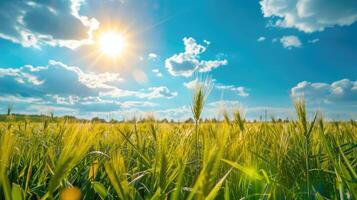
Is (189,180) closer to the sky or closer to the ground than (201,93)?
closer to the ground

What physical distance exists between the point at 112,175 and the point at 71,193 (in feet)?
0.77

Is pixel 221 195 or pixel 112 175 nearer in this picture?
pixel 112 175

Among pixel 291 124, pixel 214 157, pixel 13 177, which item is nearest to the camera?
pixel 214 157

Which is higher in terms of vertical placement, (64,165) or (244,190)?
(64,165)

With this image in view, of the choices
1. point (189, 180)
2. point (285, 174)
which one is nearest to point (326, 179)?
point (285, 174)

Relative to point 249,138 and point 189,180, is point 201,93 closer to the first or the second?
point 189,180

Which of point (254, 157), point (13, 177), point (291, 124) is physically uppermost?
point (291, 124)

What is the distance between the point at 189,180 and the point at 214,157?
115 centimetres

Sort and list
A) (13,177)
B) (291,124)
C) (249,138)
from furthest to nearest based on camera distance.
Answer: (291,124) < (249,138) < (13,177)

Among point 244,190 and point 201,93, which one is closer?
point 244,190

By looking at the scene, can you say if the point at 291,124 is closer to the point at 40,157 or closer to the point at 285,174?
the point at 285,174

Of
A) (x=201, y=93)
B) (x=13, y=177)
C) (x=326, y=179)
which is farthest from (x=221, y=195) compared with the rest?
(x=13, y=177)

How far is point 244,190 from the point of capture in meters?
1.37

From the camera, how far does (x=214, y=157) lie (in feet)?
2.22
